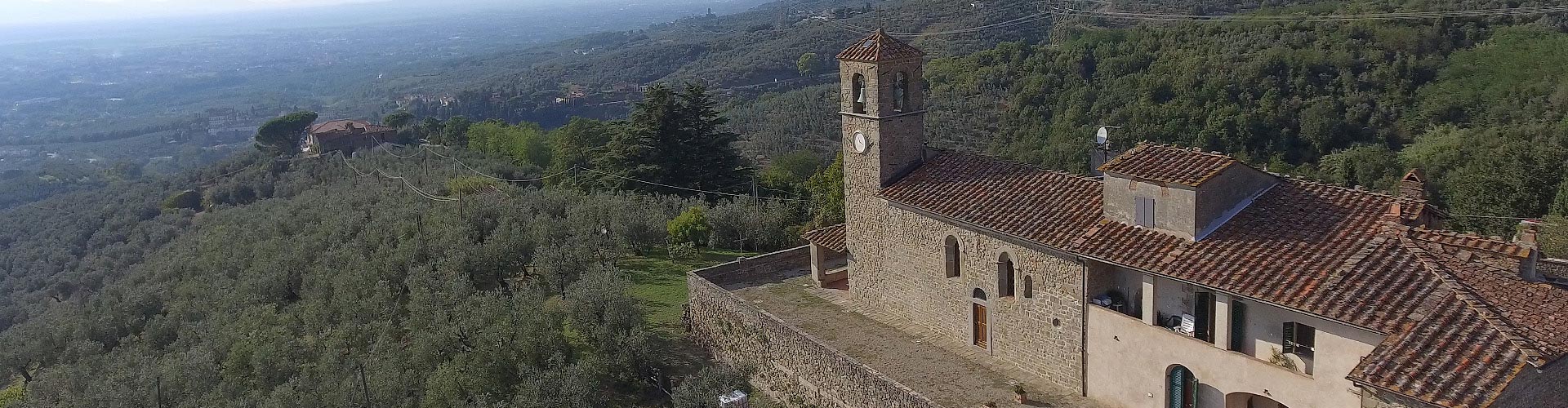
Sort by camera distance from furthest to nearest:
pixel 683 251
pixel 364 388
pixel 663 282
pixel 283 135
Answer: pixel 283 135
pixel 683 251
pixel 663 282
pixel 364 388

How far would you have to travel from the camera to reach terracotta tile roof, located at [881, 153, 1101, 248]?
547 inches

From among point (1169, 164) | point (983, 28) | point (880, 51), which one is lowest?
point (1169, 164)

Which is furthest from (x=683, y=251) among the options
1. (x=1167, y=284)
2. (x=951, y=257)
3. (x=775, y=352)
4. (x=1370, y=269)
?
(x=1370, y=269)

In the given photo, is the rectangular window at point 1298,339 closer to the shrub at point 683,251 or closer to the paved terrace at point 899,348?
the paved terrace at point 899,348

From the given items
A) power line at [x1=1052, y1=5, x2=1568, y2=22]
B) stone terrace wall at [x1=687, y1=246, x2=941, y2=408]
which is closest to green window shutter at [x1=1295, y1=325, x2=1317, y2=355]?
stone terrace wall at [x1=687, y1=246, x2=941, y2=408]

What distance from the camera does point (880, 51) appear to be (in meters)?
16.7

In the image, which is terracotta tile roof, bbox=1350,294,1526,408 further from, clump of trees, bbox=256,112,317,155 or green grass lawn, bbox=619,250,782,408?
clump of trees, bbox=256,112,317,155

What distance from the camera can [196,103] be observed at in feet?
395

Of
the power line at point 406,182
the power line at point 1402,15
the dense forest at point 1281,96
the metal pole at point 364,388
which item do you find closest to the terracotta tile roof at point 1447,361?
the metal pole at point 364,388

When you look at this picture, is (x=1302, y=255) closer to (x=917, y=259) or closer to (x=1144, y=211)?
(x=1144, y=211)

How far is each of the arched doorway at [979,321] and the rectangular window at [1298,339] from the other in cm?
481

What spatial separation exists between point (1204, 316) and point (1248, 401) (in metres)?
1.23

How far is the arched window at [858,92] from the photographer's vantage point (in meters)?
17.3

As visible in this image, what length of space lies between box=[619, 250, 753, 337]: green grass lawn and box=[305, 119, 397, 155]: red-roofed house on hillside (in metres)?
38.8
